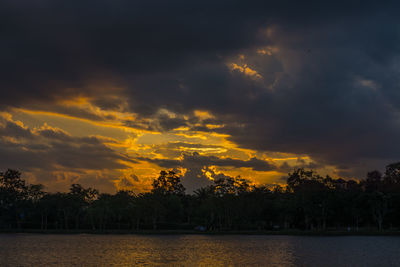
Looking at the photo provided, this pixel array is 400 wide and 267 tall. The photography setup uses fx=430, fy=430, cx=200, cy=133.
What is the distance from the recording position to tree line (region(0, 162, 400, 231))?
117 meters

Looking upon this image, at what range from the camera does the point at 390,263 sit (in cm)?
5044

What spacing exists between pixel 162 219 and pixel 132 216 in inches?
717

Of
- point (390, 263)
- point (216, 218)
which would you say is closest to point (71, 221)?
point (216, 218)

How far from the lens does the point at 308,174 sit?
448 ft

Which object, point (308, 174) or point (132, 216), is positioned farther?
point (308, 174)

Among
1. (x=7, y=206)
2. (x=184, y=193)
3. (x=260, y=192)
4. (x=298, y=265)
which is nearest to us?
(x=298, y=265)

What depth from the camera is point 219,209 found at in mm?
120938

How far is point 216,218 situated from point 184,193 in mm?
58808

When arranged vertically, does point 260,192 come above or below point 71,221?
above

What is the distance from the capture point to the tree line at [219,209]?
383 feet

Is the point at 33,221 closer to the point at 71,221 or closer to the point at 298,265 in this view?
the point at 71,221

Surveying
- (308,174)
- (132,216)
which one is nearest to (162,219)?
(132,216)

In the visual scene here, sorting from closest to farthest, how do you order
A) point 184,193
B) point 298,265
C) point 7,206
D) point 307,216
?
point 298,265
point 307,216
point 7,206
point 184,193

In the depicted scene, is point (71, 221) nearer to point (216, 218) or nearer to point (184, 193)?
point (216, 218)
